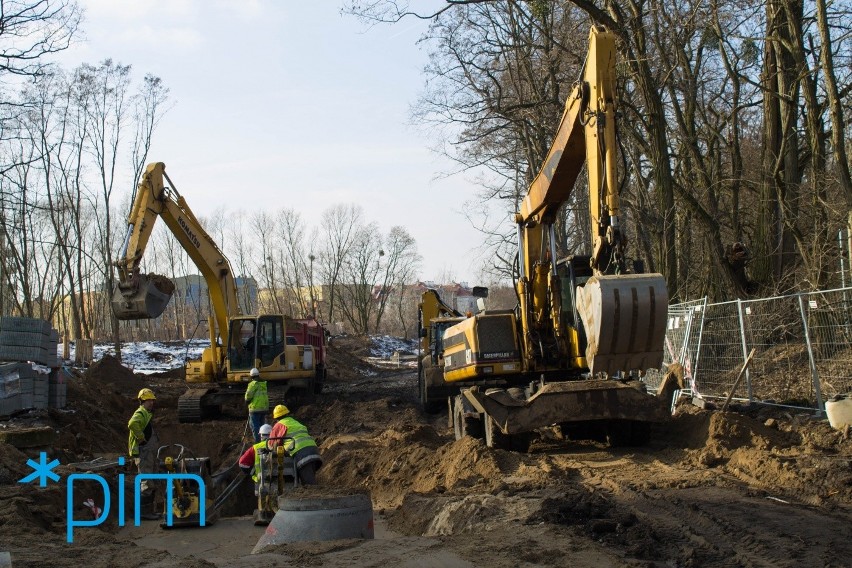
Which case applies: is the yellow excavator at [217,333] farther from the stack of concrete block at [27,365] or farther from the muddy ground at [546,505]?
the muddy ground at [546,505]

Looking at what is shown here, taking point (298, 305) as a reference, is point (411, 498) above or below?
below

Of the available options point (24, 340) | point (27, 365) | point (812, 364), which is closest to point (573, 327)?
point (812, 364)

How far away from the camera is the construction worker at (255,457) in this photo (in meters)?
10.2

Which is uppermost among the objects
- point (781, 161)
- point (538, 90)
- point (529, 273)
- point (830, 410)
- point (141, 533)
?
point (538, 90)

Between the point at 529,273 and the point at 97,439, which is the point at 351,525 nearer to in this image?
the point at 529,273

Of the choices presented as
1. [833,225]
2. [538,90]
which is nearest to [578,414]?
[833,225]

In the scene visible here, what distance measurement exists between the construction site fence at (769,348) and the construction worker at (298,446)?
6.40m

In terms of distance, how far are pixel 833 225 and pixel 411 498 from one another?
1102 cm

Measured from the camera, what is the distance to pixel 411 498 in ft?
31.6

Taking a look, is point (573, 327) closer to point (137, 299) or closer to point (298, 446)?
point (298, 446)

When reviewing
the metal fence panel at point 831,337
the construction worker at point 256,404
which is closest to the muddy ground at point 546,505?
the metal fence panel at point 831,337

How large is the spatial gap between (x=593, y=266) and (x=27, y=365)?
1149 centimetres

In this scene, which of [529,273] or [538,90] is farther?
[538,90]

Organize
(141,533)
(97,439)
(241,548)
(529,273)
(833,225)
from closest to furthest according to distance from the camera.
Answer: (241,548), (141,533), (529,273), (833,225), (97,439)
